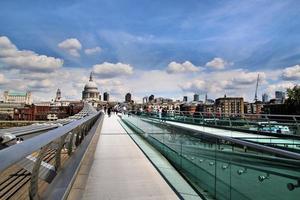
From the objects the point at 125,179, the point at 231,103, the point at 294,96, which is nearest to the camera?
the point at 125,179

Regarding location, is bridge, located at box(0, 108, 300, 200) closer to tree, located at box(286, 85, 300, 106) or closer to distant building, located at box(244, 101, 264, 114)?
tree, located at box(286, 85, 300, 106)

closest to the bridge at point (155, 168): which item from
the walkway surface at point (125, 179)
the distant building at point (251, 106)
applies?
the walkway surface at point (125, 179)

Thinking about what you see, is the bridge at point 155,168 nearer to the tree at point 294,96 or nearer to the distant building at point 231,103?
the tree at point 294,96

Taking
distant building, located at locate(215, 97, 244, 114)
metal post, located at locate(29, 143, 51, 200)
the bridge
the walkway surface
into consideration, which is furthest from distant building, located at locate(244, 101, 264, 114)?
metal post, located at locate(29, 143, 51, 200)

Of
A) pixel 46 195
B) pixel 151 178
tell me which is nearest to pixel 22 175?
pixel 46 195

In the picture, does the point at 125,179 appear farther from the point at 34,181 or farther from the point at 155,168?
the point at 34,181

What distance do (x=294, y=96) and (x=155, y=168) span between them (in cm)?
7240

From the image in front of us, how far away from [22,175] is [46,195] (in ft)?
1.25

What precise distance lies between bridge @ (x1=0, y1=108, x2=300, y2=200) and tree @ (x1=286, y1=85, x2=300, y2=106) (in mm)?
67613

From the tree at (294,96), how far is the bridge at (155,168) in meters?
67.6

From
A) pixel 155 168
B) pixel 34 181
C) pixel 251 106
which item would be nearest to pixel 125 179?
pixel 155 168

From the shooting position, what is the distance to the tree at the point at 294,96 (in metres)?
76.1

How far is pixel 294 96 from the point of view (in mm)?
76688

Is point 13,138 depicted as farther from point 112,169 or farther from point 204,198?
point 112,169
